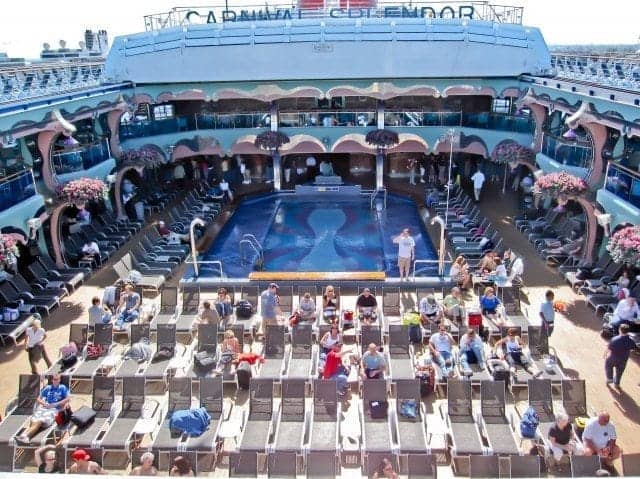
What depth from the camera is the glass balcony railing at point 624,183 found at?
525 inches

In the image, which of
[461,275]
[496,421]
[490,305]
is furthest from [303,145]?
[496,421]

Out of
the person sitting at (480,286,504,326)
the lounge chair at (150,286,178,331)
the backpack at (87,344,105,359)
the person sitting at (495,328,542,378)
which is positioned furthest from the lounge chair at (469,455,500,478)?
the lounge chair at (150,286,178,331)

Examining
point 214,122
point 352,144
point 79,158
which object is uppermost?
point 214,122

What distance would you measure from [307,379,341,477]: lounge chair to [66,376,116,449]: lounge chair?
3.29 m

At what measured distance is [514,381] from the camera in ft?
31.6

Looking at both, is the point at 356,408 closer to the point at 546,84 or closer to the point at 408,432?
the point at 408,432

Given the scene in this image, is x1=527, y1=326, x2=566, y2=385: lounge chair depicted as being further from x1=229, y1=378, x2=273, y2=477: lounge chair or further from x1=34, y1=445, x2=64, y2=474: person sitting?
x1=34, y1=445, x2=64, y2=474: person sitting

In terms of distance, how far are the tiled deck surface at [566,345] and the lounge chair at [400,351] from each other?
2.48 metres

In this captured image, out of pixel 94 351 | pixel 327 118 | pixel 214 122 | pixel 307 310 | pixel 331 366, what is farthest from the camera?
pixel 214 122

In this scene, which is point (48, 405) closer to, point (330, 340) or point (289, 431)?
point (289, 431)

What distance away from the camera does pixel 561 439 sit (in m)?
7.68

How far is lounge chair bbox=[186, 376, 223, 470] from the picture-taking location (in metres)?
8.06

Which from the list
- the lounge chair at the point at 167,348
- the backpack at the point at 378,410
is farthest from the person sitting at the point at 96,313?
the backpack at the point at 378,410

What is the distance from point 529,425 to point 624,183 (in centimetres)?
852
